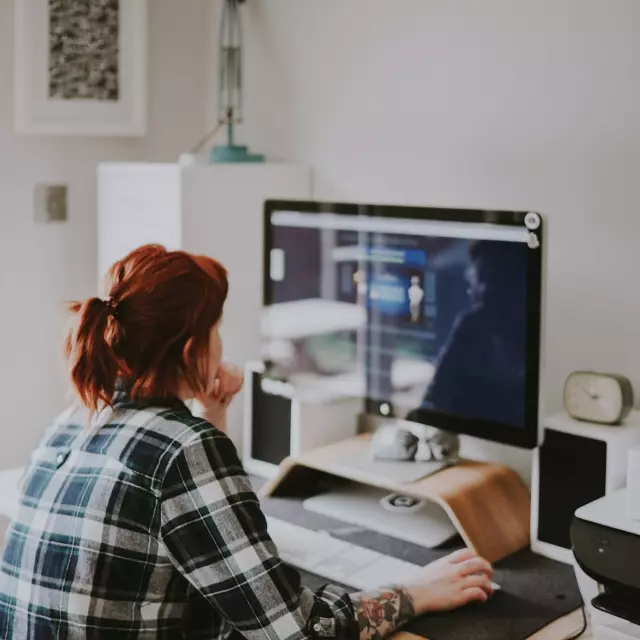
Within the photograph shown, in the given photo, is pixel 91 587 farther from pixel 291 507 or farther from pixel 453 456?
pixel 453 456

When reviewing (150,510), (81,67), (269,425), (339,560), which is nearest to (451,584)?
(339,560)

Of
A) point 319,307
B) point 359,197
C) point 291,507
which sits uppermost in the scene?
point 359,197

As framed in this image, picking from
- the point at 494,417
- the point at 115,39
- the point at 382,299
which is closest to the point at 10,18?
the point at 115,39

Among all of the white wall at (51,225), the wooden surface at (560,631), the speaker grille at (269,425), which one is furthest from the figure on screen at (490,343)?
the white wall at (51,225)

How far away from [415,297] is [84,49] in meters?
1.10

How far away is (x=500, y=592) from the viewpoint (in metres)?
1.76

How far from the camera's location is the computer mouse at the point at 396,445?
2.11 meters

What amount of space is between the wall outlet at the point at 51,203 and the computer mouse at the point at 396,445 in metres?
1.02

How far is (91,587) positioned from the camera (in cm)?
142

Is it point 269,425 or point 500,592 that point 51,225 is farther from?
point 500,592

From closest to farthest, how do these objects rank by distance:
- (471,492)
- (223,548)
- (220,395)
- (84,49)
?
(223,548)
(220,395)
(471,492)
(84,49)

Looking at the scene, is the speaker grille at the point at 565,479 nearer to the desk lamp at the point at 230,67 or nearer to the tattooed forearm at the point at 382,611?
the tattooed forearm at the point at 382,611

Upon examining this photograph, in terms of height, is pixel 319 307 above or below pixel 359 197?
below

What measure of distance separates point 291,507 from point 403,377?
1.12 ft
